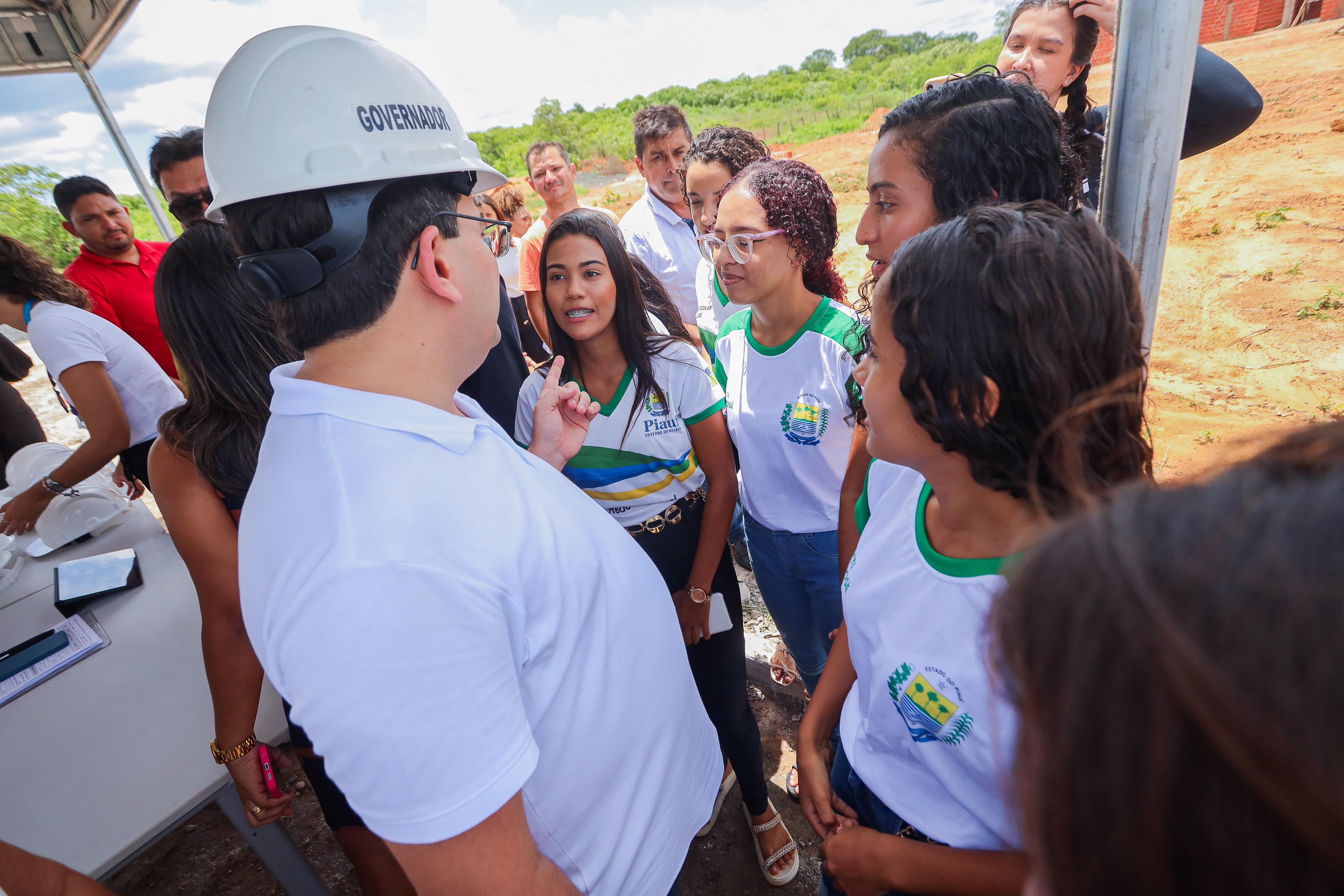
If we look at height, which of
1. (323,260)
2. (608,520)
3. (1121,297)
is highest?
(323,260)

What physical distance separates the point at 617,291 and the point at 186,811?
1952 millimetres

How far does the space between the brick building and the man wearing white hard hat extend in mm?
23585

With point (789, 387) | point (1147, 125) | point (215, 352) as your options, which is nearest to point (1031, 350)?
point (1147, 125)

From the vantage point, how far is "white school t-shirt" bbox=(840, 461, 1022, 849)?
0.99 metres

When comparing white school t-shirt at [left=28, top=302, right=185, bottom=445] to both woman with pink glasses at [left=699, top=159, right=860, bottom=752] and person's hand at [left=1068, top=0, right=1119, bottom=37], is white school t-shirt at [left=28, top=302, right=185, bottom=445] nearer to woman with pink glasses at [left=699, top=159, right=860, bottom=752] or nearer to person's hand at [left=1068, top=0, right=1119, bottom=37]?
woman with pink glasses at [left=699, top=159, right=860, bottom=752]

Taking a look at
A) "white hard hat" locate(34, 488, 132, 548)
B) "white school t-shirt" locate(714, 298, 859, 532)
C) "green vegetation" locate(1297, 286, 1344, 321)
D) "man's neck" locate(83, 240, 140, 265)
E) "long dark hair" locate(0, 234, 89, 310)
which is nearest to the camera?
"white school t-shirt" locate(714, 298, 859, 532)

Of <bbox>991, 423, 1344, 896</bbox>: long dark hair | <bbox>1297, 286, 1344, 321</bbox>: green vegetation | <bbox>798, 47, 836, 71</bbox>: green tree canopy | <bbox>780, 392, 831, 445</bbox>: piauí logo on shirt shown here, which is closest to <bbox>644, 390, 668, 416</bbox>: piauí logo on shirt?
<bbox>780, 392, 831, 445</bbox>: piauí logo on shirt

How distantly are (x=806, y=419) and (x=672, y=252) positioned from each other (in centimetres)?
246

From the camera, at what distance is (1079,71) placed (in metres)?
2.26

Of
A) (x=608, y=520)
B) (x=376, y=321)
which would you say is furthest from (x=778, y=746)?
(x=376, y=321)

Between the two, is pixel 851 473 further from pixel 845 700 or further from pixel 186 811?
pixel 186 811

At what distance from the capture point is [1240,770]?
0.36 m

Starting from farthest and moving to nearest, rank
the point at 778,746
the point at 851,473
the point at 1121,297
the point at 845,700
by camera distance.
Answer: the point at 778,746
the point at 851,473
the point at 845,700
the point at 1121,297

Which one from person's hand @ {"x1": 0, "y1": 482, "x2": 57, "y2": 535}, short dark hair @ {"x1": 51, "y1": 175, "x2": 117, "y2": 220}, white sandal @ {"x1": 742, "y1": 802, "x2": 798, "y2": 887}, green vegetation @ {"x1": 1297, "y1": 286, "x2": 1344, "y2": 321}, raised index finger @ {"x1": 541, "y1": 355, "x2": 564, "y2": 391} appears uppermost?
short dark hair @ {"x1": 51, "y1": 175, "x2": 117, "y2": 220}
